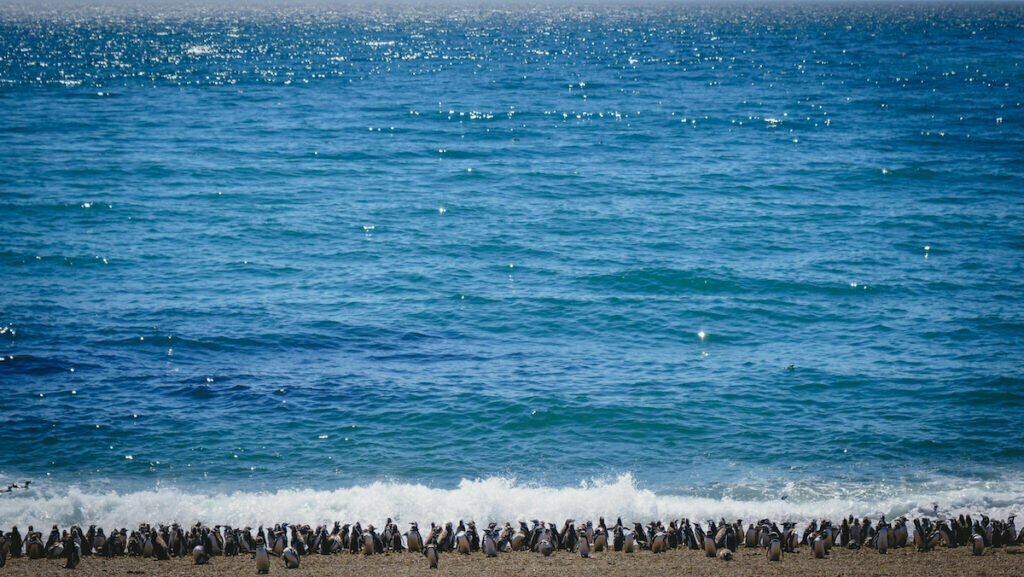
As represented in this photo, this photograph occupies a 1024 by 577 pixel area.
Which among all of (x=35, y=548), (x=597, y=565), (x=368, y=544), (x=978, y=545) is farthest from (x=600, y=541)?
(x=35, y=548)

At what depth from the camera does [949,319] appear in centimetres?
4222

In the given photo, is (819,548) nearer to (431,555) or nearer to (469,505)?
(431,555)

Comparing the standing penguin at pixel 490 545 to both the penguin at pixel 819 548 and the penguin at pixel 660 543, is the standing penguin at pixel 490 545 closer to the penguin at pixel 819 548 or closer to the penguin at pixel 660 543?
the penguin at pixel 660 543

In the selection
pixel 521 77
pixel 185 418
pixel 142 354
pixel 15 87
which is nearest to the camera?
pixel 185 418

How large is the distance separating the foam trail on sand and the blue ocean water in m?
0.14

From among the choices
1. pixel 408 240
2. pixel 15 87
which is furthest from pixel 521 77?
pixel 408 240

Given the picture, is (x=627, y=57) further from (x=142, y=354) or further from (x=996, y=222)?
(x=142, y=354)

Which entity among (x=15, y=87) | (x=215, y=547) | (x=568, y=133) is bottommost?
(x=215, y=547)

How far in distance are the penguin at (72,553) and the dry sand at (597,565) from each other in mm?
179

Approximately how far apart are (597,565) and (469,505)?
615cm

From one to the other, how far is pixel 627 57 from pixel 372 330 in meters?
126

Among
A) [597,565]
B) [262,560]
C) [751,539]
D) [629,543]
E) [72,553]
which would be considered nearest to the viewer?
[262,560]

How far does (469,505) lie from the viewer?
91.2 ft

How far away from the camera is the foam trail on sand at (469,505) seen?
27.0 m
